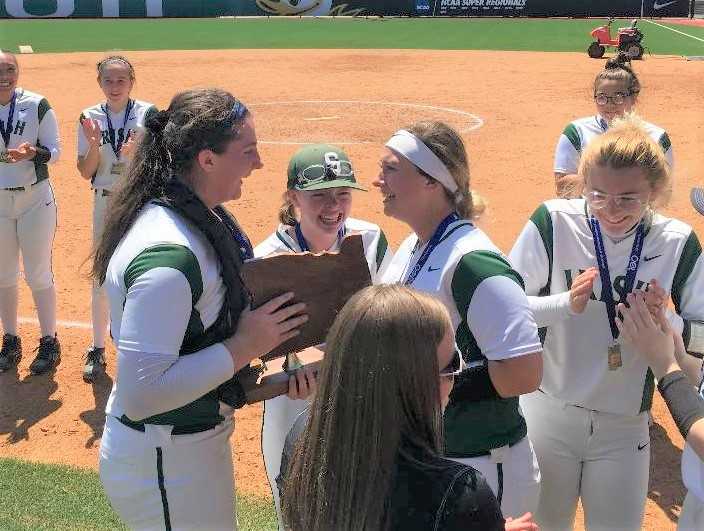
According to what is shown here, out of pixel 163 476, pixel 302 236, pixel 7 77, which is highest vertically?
pixel 7 77

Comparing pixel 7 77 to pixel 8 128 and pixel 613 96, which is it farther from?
pixel 613 96

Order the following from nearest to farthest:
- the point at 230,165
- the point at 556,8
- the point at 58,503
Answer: the point at 230,165 < the point at 58,503 < the point at 556,8

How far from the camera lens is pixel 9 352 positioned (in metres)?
6.77

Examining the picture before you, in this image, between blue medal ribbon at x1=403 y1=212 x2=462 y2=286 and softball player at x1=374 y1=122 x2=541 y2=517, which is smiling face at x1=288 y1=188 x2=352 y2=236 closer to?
softball player at x1=374 y1=122 x2=541 y2=517

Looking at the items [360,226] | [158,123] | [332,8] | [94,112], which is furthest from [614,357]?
[332,8]

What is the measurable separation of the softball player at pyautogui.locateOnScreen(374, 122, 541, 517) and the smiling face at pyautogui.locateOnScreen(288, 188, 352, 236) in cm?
66

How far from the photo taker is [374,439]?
6.42 feet

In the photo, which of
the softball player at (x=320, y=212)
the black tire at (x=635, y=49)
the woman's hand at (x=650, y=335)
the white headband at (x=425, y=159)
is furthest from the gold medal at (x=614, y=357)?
the black tire at (x=635, y=49)

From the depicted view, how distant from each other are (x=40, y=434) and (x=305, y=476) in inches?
173

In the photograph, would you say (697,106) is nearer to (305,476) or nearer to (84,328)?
(84,328)

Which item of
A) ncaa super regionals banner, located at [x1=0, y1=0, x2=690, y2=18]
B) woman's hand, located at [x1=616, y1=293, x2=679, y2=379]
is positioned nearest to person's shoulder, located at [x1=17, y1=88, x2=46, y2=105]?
woman's hand, located at [x1=616, y1=293, x2=679, y2=379]

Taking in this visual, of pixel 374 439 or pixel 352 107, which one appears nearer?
pixel 374 439

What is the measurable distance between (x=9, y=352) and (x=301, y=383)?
184 inches

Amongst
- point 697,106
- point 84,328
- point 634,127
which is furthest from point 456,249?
point 697,106
